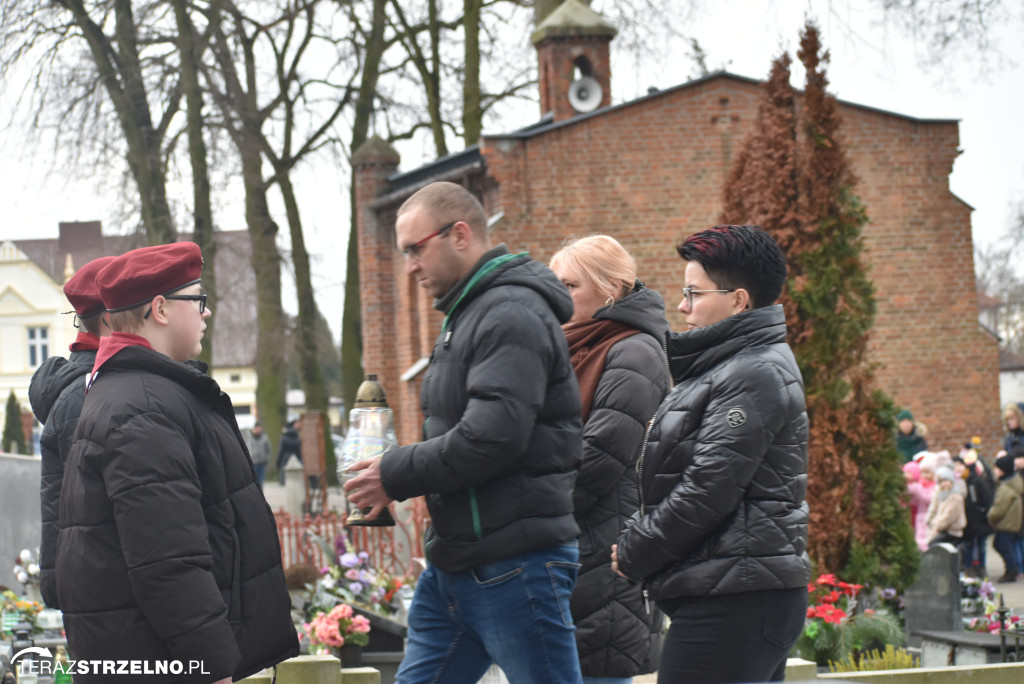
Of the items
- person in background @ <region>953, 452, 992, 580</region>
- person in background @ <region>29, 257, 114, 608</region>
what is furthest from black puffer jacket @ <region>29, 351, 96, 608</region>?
person in background @ <region>953, 452, 992, 580</region>

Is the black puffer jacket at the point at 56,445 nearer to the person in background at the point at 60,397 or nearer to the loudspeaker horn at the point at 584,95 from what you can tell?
the person in background at the point at 60,397

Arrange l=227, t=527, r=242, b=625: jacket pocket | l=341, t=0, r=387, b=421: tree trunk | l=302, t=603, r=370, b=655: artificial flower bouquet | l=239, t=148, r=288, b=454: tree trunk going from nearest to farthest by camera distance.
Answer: l=227, t=527, r=242, b=625: jacket pocket < l=302, t=603, r=370, b=655: artificial flower bouquet < l=341, t=0, r=387, b=421: tree trunk < l=239, t=148, r=288, b=454: tree trunk

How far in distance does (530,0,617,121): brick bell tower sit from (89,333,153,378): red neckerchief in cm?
1779

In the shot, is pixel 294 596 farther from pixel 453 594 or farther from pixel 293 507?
pixel 293 507

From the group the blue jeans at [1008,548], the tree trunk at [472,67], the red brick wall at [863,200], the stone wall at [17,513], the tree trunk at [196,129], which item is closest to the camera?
the stone wall at [17,513]

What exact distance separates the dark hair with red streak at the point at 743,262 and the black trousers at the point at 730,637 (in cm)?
92

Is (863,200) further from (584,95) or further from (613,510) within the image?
(613,510)

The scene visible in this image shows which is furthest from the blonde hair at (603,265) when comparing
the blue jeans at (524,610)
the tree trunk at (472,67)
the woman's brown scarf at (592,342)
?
the tree trunk at (472,67)

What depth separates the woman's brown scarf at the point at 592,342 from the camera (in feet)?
13.6

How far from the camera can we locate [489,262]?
347 centimetres

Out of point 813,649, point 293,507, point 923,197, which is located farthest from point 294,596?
point 923,197

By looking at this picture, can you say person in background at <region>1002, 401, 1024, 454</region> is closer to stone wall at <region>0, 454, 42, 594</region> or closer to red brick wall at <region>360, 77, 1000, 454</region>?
red brick wall at <region>360, 77, 1000, 454</region>

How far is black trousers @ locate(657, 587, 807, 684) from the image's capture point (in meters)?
3.44

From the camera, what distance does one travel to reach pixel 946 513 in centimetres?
1242
